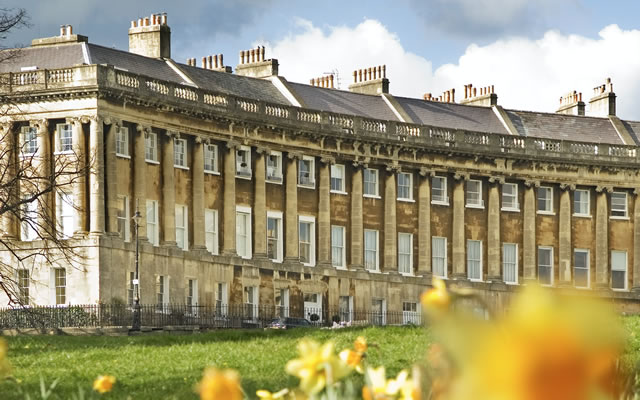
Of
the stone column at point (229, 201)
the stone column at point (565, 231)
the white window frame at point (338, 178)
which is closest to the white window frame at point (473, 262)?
the stone column at point (565, 231)

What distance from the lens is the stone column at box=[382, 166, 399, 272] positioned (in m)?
70.6

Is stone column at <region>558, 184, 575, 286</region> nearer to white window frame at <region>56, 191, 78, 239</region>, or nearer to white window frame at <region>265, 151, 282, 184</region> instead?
white window frame at <region>265, 151, 282, 184</region>

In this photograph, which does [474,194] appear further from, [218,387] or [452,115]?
[218,387]

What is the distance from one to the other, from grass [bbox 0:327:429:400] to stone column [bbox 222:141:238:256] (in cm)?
2681

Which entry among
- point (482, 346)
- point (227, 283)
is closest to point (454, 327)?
point (482, 346)

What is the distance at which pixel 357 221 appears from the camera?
69750mm

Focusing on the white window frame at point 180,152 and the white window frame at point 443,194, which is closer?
the white window frame at point 180,152

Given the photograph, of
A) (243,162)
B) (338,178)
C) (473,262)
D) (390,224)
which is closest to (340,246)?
(390,224)

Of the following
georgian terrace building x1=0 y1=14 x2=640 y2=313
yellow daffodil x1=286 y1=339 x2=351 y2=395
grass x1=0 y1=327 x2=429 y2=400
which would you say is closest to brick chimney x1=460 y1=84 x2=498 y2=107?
georgian terrace building x1=0 y1=14 x2=640 y2=313

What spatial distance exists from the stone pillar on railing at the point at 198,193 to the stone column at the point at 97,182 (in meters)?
5.90

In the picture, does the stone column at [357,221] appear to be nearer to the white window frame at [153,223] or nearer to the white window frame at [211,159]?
the white window frame at [211,159]

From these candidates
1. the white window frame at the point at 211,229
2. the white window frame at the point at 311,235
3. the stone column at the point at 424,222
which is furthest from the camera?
the stone column at the point at 424,222

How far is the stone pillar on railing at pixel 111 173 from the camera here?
57562 millimetres

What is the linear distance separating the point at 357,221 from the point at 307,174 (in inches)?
146
